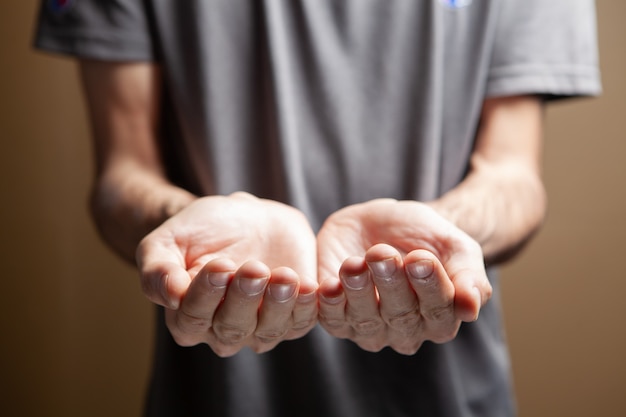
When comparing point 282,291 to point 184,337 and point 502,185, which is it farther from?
point 502,185

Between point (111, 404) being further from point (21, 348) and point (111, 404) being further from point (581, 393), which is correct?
point (581, 393)

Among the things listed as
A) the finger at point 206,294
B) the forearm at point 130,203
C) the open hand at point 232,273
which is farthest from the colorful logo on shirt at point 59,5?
the finger at point 206,294

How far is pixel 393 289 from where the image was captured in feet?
1.39

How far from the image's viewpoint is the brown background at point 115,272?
3.40ft

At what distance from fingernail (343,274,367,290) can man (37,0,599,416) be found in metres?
0.20

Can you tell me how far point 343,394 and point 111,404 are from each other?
653 millimetres

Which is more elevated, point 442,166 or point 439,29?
point 439,29

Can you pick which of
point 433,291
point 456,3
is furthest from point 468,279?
point 456,3

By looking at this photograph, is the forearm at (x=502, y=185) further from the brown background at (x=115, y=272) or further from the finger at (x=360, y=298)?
the brown background at (x=115, y=272)

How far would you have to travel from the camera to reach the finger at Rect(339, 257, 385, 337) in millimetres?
420

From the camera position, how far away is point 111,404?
3.73 ft

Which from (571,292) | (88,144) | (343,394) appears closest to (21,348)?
(88,144)

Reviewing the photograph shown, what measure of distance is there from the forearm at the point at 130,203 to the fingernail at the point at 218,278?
0.65ft

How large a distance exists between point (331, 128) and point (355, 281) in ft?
0.96
